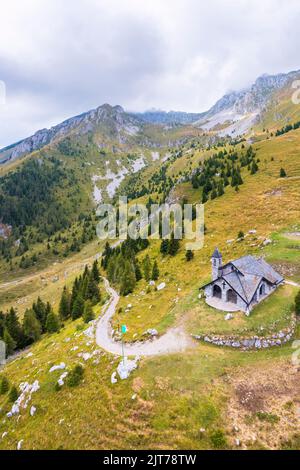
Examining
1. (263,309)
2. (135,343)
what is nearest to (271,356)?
(263,309)

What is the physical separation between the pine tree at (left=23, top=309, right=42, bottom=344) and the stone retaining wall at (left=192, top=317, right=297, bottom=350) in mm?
51031

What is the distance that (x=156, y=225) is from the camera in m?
116

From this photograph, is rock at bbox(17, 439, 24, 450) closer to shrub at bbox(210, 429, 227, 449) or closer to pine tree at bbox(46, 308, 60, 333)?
shrub at bbox(210, 429, 227, 449)

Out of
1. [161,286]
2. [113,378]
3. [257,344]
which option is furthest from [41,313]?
[257,344]

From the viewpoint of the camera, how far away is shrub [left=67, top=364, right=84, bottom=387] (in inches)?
1462

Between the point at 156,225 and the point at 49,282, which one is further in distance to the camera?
the point at 49,282

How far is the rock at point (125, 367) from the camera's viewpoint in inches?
1366

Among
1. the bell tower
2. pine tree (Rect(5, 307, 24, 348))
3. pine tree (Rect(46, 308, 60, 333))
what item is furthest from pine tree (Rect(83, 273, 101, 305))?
the bell tower

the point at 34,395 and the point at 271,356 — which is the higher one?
the point at 271,356

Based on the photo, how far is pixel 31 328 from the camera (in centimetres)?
7062

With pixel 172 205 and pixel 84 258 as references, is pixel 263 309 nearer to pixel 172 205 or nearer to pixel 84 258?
pixel 172 205

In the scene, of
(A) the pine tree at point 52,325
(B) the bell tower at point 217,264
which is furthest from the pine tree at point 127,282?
(B) the bell tower at point 217,264

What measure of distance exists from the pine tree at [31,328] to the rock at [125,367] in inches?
1683
